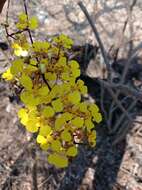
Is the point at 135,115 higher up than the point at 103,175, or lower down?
higher up

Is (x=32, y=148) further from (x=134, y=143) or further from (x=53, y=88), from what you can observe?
(x=53, y=88)

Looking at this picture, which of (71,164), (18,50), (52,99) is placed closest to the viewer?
(52,99)

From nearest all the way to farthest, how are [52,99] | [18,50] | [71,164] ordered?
1. [52,99]
2. [18,50]
3. [71,164]

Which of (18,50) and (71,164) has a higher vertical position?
(18,50)

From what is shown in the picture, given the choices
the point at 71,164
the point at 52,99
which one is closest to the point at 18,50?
the point at 52,99

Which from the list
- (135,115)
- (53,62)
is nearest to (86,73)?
(135,115)

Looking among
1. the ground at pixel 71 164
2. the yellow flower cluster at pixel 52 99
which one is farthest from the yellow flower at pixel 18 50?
the ground at pixel 71 164

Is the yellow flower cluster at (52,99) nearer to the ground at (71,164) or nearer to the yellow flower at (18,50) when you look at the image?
the yellow flower at (18,50)

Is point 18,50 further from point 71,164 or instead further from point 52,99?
point 71,164
